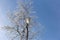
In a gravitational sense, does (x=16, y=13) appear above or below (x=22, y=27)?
above

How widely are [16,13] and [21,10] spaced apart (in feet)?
2.85

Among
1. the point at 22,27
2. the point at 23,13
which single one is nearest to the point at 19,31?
the point at 22,27

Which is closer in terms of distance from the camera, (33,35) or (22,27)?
(22,27)

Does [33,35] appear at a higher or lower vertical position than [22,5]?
lower

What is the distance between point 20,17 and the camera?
18875mm

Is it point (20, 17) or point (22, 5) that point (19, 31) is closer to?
point (20, 17)

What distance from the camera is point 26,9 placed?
19578 millimetres

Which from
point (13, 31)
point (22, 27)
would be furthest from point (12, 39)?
point (22, 27)

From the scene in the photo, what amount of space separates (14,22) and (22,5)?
86.1 inches

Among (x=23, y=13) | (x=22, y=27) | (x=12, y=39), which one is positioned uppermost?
(x=23, y=13)

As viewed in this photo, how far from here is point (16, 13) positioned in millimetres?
19984

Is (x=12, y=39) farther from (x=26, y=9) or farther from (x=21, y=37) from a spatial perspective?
(x=26, y=9)

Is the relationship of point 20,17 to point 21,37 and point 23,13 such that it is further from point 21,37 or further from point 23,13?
point 21,37

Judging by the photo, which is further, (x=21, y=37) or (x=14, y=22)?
(x=14, y=22)
